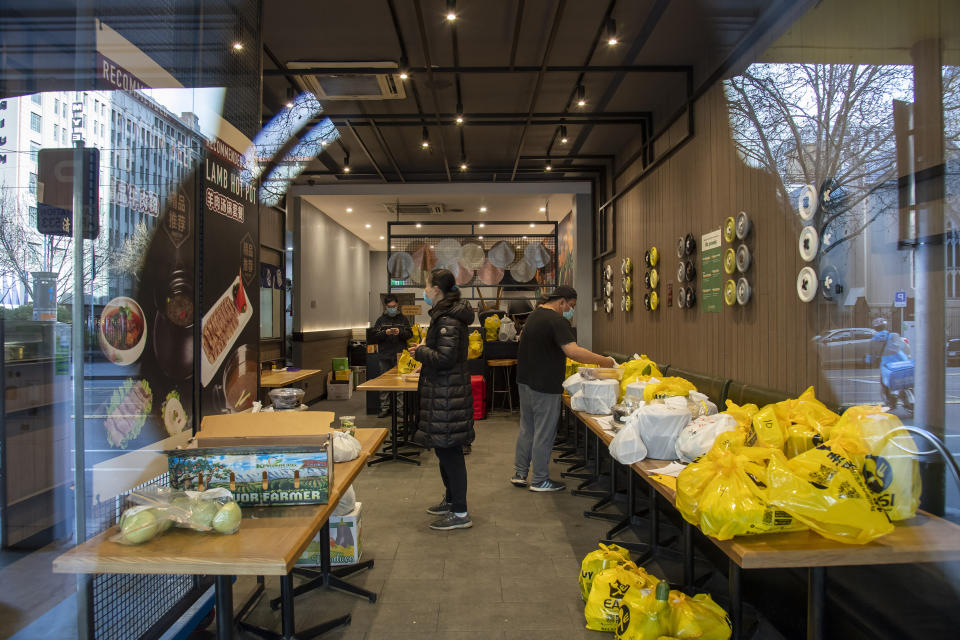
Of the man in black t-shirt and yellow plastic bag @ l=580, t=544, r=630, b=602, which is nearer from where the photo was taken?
yellow plastic bag @ l=580, t=544, r=630, b=602

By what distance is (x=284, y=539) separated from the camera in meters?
1.56

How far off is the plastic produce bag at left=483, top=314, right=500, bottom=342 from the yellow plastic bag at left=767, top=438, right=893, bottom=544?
6.54 meters

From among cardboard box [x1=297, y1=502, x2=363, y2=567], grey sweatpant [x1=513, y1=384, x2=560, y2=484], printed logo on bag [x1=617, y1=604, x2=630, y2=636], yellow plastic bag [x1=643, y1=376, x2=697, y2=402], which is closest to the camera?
printed logo on bag [x1=617, y1=604, x2=630, y2=636]

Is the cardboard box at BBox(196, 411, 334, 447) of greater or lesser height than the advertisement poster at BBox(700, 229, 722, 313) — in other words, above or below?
below

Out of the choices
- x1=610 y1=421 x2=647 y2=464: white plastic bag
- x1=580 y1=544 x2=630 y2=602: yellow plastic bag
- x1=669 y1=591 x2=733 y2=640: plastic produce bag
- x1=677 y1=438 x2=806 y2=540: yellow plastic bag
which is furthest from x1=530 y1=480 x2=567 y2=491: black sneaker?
x1=677 y1=438 x2=806 y2=540: yellow plastic bag

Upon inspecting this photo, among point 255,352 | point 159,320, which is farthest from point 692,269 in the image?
point 159,320

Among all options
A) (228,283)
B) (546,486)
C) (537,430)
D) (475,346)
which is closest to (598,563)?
(537,430)

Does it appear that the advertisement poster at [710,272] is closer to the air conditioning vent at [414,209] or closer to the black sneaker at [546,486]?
the black sneaker at [546,486]

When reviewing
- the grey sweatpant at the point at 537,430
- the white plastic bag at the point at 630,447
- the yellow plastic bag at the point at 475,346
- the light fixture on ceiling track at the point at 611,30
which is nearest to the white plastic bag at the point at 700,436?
the white plastic bag at the point at 630,447

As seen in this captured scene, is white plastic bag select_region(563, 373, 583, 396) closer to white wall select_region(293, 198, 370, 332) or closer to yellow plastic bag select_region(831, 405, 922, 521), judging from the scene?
yellow plastic bag select_region(831, 405, 922, 521)

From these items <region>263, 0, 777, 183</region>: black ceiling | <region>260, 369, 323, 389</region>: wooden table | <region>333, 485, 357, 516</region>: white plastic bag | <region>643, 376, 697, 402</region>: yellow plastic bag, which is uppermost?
<region>263, 0, 777, 183</region>: black ceiling

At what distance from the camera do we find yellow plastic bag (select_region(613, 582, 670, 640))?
2.27 meters

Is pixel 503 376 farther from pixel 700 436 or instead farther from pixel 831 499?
pixel 831 499

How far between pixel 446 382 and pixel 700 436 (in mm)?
1664
